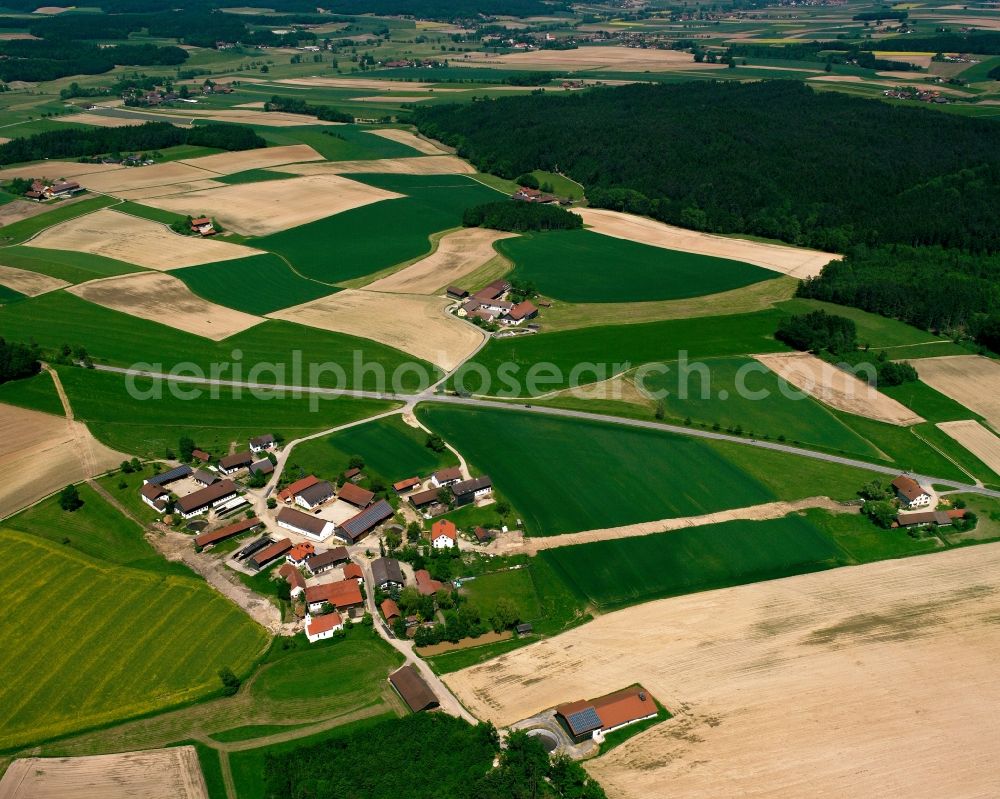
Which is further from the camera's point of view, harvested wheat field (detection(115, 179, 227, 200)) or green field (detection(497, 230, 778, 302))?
harvested wheat field (detection(115, 179, 227, 200))

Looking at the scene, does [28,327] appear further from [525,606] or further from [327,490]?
[525,606]

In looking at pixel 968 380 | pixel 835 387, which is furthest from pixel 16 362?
pixel 968 380

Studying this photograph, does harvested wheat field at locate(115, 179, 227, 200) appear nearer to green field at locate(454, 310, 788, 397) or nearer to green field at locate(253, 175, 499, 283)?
green field at locate(253, 175, 499, 283)

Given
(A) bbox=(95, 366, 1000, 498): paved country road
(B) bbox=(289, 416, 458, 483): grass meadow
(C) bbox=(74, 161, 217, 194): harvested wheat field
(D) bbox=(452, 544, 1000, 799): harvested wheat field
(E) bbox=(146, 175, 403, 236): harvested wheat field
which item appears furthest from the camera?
(C) bbox=(74, 161, 217, 194): harvested wheat field

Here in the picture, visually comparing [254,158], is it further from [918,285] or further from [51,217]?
[918,285]

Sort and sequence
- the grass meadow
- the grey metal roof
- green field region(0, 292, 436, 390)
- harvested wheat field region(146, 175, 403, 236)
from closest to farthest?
1. the grey metal roof
2. the grass meadow
3. green field region(0, 292, 436, 390)
4. harvested wheat field region(146, 175, 403, 236)

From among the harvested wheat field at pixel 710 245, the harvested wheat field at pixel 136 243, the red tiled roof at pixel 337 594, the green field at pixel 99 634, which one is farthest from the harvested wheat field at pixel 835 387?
the harvested wheat field at pixel 136 243

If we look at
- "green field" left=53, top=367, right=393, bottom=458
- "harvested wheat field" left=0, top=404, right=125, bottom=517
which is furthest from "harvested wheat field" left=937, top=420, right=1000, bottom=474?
"harvested wheat field" left=0, top=404, right=125, bottom=517
